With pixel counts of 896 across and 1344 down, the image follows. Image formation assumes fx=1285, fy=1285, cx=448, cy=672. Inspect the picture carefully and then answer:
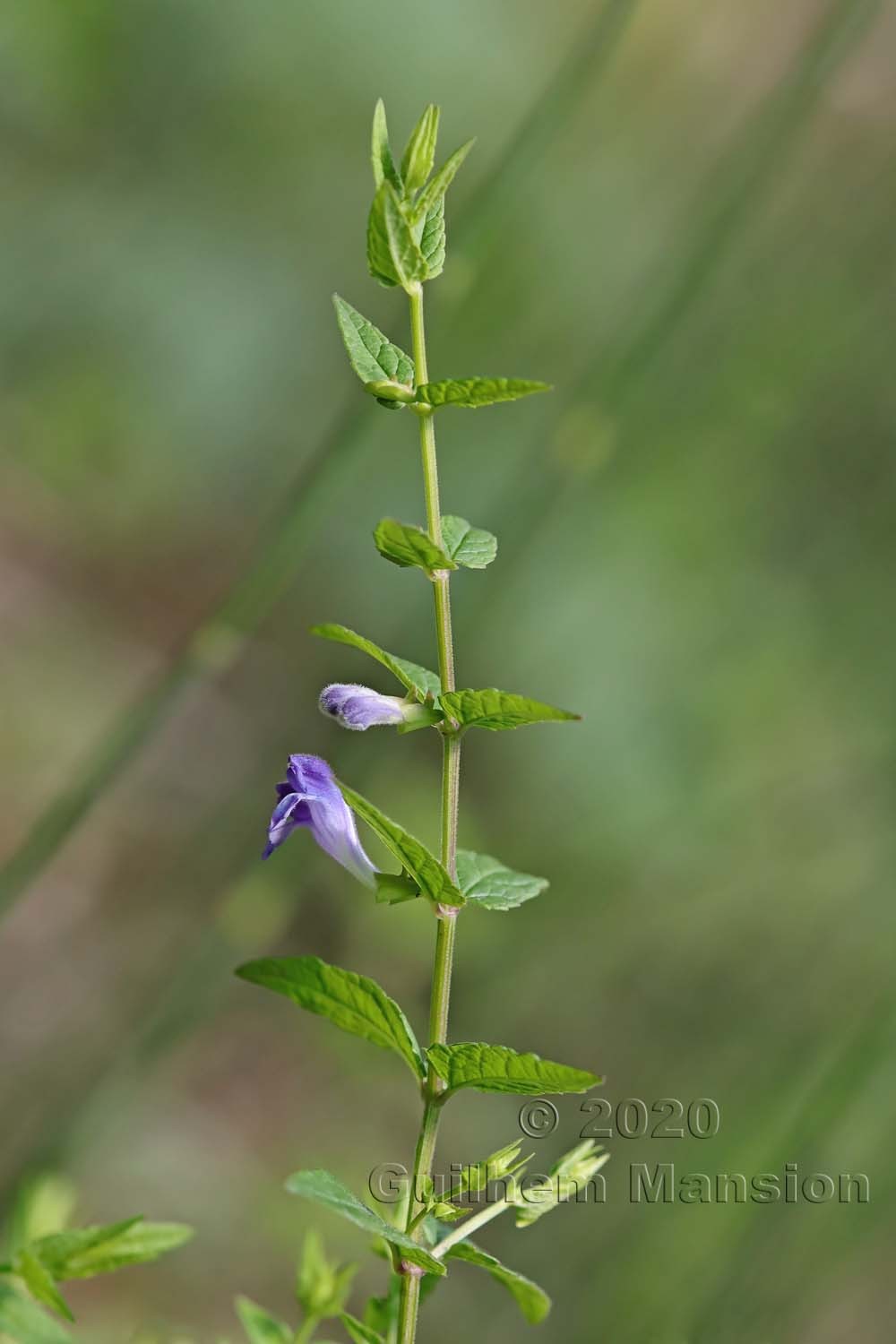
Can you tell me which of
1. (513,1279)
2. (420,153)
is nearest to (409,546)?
(420,153)

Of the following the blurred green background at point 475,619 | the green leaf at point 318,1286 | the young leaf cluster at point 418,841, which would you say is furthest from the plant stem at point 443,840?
the blurred green background at point 475,619

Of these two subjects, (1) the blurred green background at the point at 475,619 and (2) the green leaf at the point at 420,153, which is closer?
(2) the green leaf at the point at 420,153

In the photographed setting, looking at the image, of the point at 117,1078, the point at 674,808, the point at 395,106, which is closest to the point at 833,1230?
the point at 674,808

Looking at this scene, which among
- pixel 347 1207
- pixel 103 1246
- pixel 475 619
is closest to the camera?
pixel 347 1207

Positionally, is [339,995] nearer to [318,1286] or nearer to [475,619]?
[318,1286]

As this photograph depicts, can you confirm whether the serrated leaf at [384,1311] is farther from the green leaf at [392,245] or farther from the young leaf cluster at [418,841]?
the green leaf at [392,245]

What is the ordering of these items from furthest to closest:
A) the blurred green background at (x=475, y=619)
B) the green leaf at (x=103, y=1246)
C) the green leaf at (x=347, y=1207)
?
the blurred green background at (x=475, y=619) → the green leaf at (x=103, y=1246) → the green leaf at (x=347, y=1207)

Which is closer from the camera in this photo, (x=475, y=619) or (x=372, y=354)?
(x=372, y=354)
